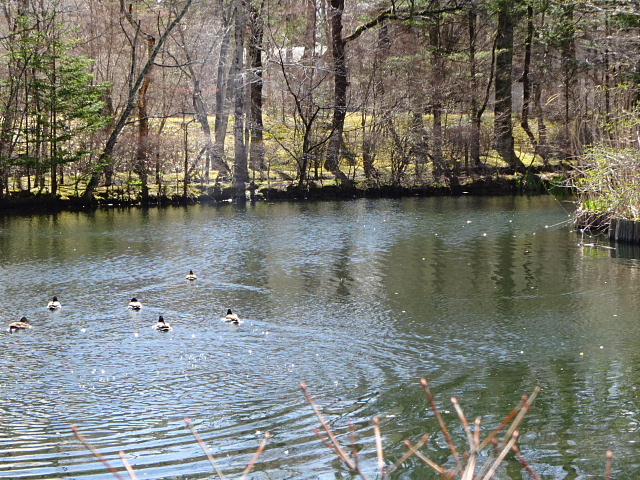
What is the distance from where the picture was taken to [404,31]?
115 feet

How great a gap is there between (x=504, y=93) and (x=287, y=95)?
382 inches

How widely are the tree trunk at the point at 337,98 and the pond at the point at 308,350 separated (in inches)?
504

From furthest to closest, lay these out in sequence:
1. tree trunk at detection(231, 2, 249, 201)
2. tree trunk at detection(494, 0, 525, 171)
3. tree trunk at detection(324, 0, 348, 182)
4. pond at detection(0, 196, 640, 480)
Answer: tree trunk at detection(494, 0, 525, 171) < tree trunk at detection(324, 0, 348, 182) < tree trunk at detection(231, 2, 249, 201) < pond at detection(0, 196, 640, 480)

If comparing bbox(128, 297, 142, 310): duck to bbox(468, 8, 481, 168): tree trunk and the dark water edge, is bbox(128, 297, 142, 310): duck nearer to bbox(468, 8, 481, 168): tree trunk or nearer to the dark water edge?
the dark water edge

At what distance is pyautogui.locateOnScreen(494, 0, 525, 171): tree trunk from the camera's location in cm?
3459

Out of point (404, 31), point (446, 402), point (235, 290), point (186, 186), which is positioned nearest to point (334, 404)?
point (446, 402)

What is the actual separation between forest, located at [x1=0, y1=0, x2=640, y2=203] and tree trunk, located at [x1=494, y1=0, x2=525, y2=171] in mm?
69

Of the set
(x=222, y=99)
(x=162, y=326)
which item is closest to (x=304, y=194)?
(x=222, y=99)

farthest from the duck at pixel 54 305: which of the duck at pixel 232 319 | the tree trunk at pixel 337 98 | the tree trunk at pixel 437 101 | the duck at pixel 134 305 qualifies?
the tree trunk at pixel 437 101

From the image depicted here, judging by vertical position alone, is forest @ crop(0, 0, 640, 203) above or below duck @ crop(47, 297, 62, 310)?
above

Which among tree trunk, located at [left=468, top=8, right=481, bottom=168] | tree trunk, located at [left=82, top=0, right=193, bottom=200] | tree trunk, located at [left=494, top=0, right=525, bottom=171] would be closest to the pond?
tree trunk, located at [left=82, top=0, right=193, bottom=200]

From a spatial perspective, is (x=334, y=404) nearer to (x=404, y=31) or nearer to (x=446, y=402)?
(x=446, y=402)

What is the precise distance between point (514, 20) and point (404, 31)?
508 cm

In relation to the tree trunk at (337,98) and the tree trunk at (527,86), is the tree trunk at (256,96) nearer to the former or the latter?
the tree trunk at (337,98)
